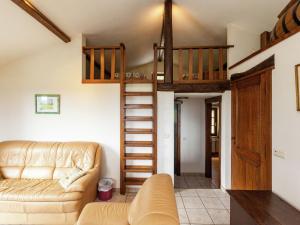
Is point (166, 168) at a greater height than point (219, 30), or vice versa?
point (219, 30)

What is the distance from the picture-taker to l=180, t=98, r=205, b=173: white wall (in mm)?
5895

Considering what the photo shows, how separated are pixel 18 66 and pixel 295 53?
4656 millimetres

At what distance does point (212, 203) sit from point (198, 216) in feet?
1.90

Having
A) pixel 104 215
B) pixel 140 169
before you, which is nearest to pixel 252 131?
pixel 140 169

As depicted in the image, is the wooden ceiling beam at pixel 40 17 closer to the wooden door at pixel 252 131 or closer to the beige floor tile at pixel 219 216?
the wooden door at pixel 252 131

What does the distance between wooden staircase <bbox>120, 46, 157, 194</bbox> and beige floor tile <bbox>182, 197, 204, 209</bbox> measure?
75 centimetres

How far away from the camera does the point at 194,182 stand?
15.9ft

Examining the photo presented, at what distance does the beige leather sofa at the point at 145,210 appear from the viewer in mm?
1405

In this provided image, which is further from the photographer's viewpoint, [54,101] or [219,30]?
[219,30]

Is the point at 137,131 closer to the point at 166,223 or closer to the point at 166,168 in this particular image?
the point at 166,168

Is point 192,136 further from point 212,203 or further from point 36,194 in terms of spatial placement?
point 36,194

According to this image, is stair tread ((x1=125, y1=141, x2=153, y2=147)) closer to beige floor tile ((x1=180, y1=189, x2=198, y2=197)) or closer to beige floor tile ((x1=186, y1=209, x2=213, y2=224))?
beige floor tile ((x1=180, y1=189, x2=198, y2=197))

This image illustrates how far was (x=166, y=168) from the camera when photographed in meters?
3.93

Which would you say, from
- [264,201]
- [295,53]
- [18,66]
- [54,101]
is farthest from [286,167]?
[18,66]
